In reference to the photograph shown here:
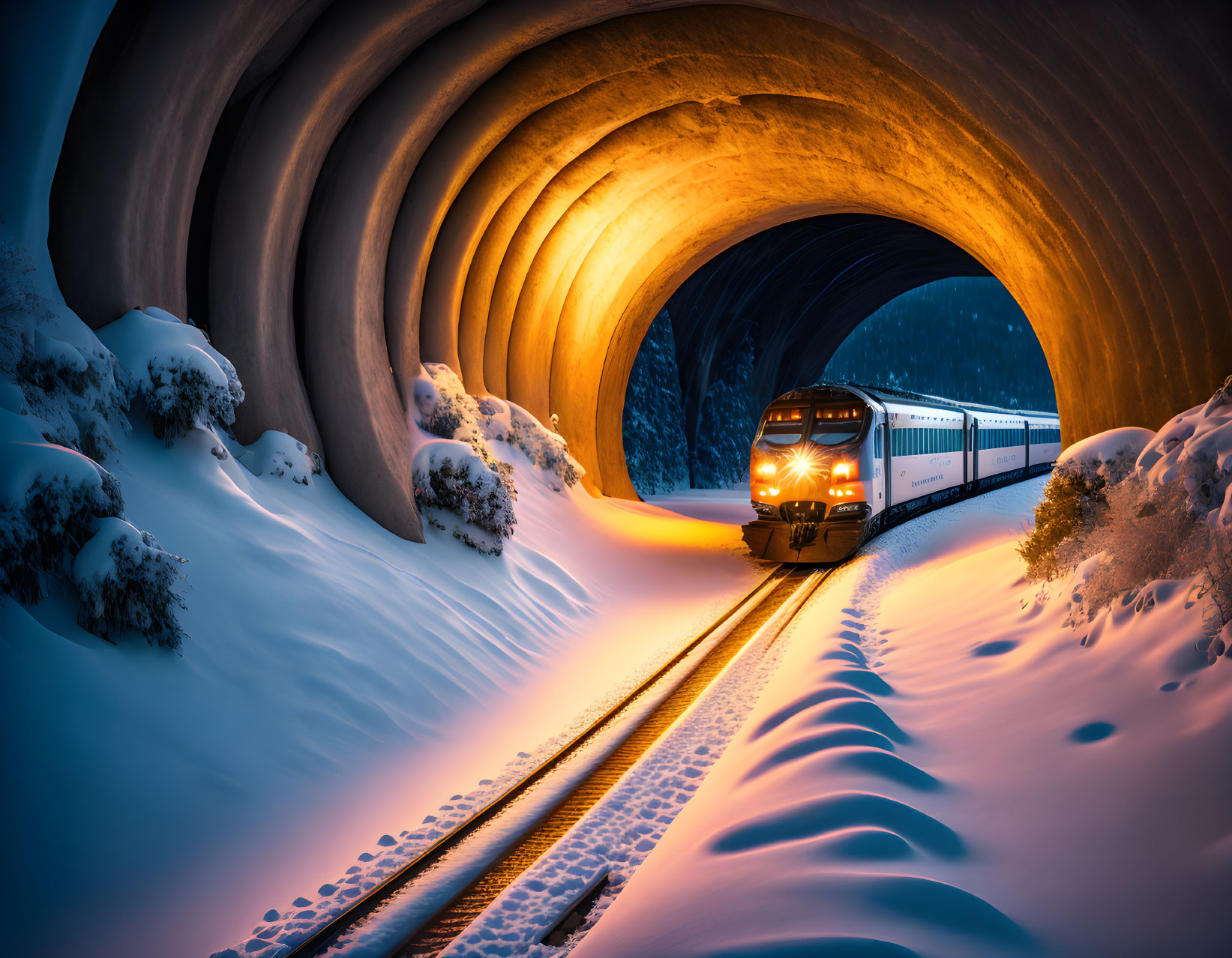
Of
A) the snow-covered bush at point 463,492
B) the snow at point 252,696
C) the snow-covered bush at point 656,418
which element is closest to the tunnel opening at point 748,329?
the snow-covered bush at point 656,418

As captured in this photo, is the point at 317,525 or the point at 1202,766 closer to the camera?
the point at 1202,766

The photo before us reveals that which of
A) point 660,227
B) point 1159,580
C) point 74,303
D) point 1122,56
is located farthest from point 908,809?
point 660,227

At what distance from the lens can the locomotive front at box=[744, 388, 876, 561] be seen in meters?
13.6

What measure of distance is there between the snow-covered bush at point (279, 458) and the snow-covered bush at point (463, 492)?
1.94m

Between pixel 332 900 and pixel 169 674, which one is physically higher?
pixel 169 674

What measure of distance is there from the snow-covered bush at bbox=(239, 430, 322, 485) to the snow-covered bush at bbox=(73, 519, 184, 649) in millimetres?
3398

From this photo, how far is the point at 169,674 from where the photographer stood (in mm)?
5277

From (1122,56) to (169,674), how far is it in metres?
9.44

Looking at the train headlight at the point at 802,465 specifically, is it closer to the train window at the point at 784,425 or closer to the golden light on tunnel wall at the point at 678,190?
the train window at the point at 784,425

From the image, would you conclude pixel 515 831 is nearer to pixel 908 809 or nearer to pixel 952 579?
pixel 908 809

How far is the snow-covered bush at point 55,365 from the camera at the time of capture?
5.90 metres

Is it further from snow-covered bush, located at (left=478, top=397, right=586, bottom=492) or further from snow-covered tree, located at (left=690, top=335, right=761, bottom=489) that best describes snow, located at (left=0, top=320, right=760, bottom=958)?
snow-covered tree, located at (left=690, top=335, right=761, bottom=489)

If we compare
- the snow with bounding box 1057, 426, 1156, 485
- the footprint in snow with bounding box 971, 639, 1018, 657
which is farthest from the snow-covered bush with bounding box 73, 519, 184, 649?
the snow with bounding box 1057, 426, 1156, 485

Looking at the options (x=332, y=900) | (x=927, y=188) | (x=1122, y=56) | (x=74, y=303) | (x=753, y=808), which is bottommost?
(x=332, y=900)
